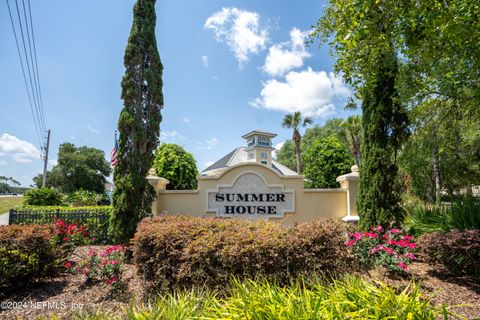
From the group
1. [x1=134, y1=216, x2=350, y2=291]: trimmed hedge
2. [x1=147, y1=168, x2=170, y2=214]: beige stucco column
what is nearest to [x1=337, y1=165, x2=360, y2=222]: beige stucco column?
[x1=134, y1=216, x2=350, y2=291]: trimmed hedge

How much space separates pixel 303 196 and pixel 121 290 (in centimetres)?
528

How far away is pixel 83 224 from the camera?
8305mm

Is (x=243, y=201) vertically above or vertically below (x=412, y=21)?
below

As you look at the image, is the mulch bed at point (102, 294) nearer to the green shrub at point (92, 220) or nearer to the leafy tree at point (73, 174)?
the green shrub at point (92, 220)

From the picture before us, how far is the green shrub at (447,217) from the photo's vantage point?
606cm

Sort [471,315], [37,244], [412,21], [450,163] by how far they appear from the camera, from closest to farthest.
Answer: [471,315] → [412,21] → [37,244] → [450,163]

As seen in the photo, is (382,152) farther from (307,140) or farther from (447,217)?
(307,140)

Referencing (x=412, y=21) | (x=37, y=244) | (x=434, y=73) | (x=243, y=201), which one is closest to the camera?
(x=412, y=21)

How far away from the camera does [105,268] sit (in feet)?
15.4

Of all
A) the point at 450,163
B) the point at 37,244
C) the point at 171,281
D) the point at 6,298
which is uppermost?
the point at 450,163

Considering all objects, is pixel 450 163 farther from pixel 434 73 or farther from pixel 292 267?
pixel 292 267

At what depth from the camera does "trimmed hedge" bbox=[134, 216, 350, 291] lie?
12.0 feet

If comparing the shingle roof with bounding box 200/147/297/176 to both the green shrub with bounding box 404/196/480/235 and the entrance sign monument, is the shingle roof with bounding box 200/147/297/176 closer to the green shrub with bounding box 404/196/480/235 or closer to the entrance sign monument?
the entrance sign monument

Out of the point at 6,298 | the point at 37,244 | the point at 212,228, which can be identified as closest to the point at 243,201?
the point at 212,228
